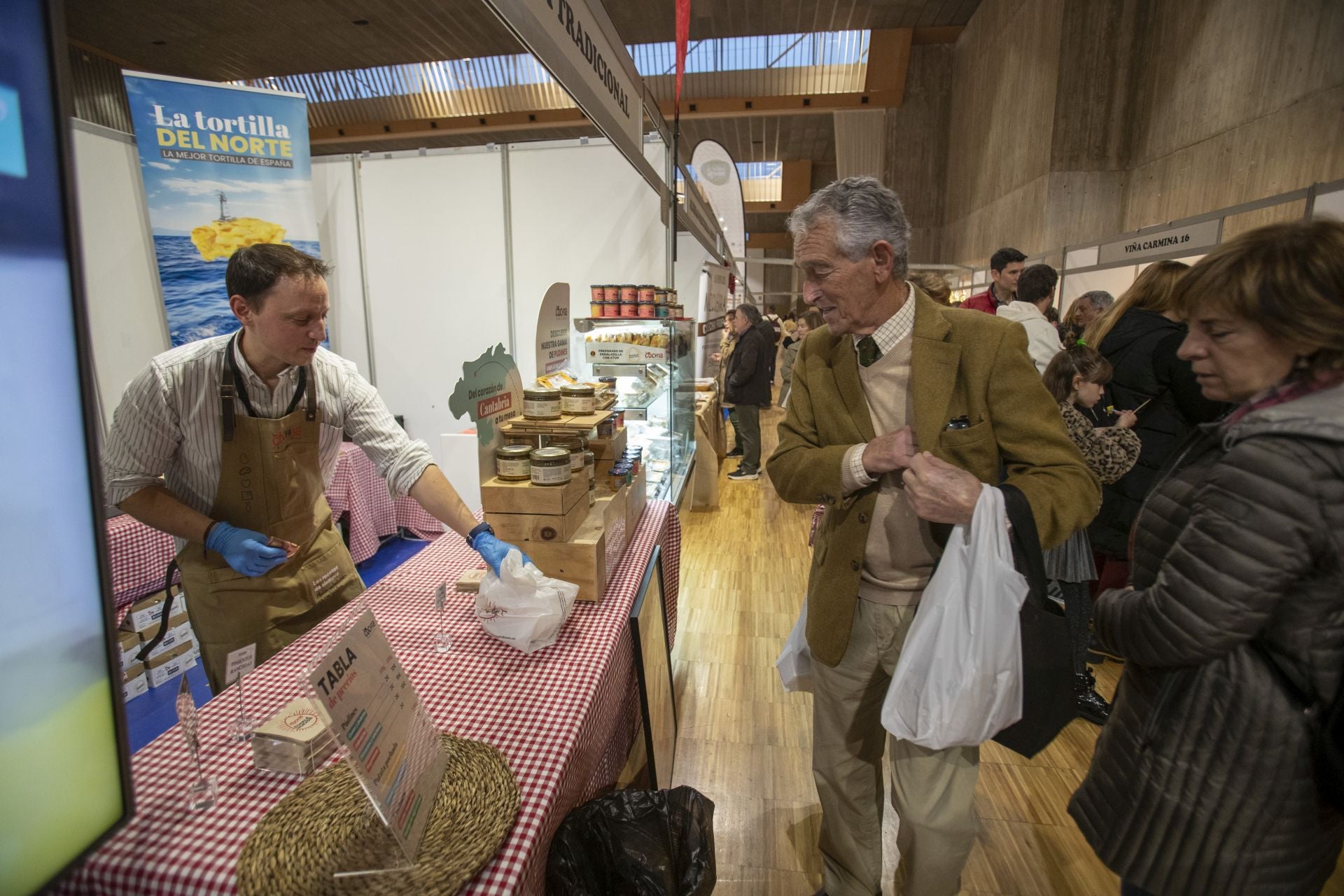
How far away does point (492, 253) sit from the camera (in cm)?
520

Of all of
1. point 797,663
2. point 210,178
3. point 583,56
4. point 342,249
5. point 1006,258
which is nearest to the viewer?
point 583,56

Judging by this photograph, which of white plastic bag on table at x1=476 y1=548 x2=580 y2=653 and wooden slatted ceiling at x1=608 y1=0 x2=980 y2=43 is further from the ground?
wooden slatted ceiling at x1=608 y1=0 x2=980 y2=43

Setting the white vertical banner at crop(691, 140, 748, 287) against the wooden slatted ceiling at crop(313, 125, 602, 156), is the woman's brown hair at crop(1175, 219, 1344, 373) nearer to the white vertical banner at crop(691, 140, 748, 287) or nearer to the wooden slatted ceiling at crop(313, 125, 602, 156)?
the white vertical banner at crop(691, 140, 748, 287)

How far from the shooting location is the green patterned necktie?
1580mm

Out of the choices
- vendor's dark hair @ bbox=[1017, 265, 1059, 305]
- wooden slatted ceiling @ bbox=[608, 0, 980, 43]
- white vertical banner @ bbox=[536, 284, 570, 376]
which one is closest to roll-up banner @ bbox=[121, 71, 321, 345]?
white vertical banner @ bbox=[536, 284, 570, 376]

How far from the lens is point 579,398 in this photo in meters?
2.19

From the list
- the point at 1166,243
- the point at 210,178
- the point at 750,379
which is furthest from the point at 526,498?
the point at 750,379

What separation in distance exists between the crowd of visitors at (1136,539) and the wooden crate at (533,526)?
0.60m

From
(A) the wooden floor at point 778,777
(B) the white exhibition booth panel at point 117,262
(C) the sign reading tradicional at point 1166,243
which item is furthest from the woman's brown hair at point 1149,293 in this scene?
(B) the white exhibition booth panel at point 117,262

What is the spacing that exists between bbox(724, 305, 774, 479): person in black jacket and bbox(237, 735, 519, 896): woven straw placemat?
580 centimetres

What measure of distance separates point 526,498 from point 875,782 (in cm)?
130

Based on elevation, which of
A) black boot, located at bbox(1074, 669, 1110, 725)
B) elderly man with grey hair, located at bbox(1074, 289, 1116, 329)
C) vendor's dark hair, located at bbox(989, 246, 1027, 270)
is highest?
vendor's dark hair, located at bbox(989, 246, 1027, 270)

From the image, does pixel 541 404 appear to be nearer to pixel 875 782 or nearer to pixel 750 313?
pixel 875 782

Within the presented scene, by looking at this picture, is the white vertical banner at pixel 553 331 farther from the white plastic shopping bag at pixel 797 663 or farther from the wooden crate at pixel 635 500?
the white plastic shopping bag at pixel 797 663
